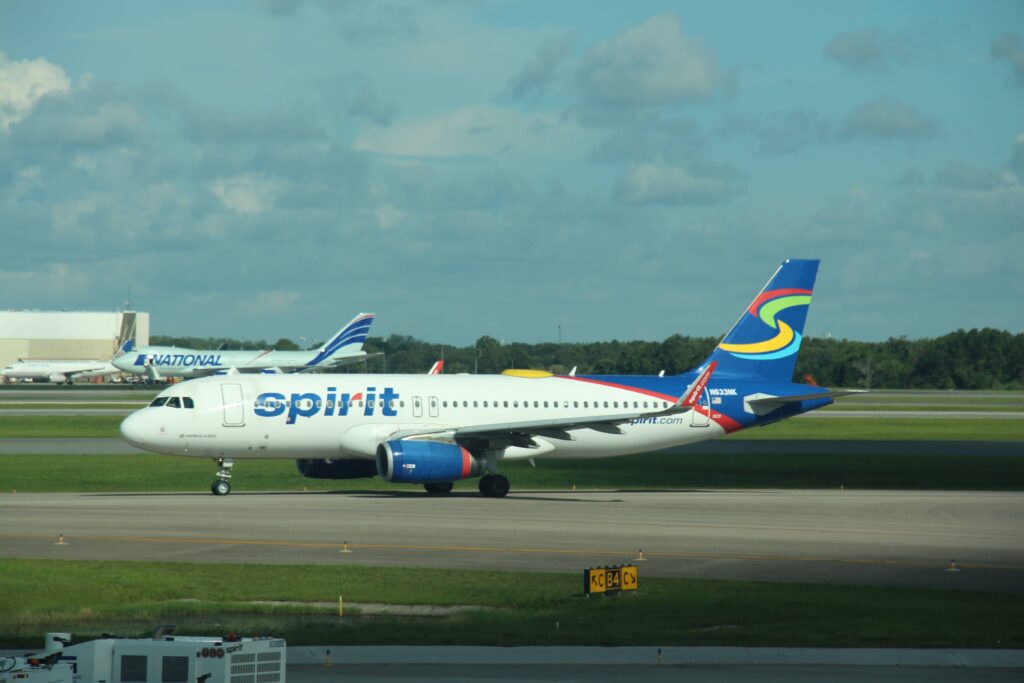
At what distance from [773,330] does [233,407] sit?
1959cm

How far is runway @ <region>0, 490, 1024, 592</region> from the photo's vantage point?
2914cm

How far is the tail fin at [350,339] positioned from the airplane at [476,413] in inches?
4264

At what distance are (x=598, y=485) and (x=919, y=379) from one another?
152 m

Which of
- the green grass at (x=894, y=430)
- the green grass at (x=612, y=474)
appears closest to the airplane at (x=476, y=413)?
the green grass at (x=612, y=474)

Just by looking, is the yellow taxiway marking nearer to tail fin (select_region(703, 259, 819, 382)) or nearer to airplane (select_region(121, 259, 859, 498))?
airplane (select_region(121, 259, 859, 498))

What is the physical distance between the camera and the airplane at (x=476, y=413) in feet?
144

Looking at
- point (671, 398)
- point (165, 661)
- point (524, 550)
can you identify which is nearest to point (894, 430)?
point (671, 398)

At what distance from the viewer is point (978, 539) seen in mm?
34031

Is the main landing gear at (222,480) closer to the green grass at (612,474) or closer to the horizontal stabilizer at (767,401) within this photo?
the green grass at (612,474)

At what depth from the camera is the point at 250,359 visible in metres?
170

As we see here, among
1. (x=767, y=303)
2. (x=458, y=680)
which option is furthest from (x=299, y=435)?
(x=458, y=680)

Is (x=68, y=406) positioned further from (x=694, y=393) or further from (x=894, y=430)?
(x=694, y=393)

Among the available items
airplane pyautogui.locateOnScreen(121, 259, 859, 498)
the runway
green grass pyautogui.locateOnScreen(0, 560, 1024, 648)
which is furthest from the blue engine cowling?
green grass pyautogui.locateOnScreen(0, 560, 1024, 648)

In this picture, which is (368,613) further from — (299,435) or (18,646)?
(299,435)
